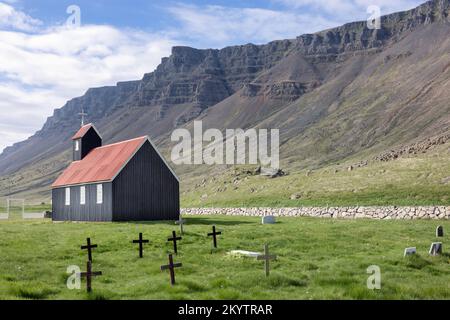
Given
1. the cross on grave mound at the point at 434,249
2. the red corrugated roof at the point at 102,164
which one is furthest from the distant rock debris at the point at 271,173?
the cross on grave mound at the point at 434,249

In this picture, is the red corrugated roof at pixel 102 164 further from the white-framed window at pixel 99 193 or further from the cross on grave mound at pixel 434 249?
the cross on grave mound at pixel 434 249

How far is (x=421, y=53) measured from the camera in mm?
→ 190125

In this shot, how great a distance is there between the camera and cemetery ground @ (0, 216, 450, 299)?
16484 millimetres

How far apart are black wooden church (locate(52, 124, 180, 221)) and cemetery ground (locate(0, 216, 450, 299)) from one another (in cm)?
1320

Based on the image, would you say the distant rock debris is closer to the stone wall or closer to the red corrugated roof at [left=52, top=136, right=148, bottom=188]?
the stone wall

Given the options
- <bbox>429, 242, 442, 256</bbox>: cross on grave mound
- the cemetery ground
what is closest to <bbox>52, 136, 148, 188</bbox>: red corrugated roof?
the cemetery ground

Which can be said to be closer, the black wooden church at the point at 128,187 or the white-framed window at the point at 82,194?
the black wooden church at the point at 128,187

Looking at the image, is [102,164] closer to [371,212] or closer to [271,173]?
[371,212]

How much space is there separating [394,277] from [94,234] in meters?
18.4

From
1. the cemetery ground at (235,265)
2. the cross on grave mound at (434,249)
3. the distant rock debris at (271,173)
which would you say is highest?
the distant rock debris at (271,173)

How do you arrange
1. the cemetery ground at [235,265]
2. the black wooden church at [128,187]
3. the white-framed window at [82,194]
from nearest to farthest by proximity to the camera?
the cemetery ground at [235,265] → the black wooden church at [128,187] → the white-framed window at [82,194]

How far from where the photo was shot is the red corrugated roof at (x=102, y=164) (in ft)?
154

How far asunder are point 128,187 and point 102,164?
5573mm
